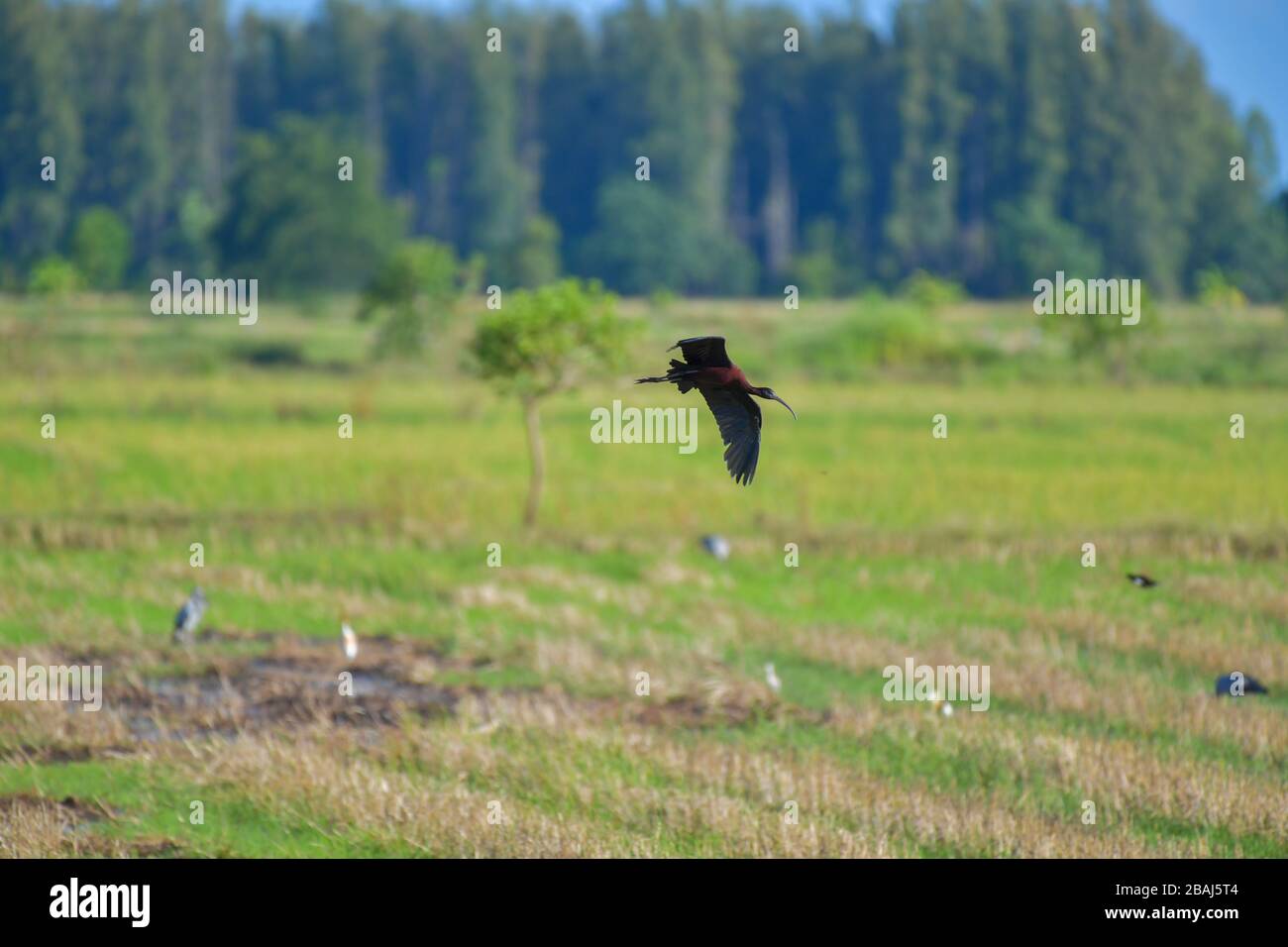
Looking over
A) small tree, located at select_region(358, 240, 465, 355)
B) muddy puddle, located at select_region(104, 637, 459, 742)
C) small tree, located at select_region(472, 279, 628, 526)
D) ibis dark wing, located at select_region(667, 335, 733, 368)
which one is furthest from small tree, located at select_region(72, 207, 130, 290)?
ibis dark wing, located at select_region(667, 335, 733, 368)

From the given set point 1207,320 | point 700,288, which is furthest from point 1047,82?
point 1207,320

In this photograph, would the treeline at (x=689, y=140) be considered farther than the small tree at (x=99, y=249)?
Yes

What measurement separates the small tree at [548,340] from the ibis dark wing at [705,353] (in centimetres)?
1244

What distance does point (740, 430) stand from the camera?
7.48 m

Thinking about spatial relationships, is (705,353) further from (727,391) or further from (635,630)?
(635,630)

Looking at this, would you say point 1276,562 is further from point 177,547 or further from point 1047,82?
point 1047,82

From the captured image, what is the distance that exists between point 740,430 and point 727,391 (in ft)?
0.68

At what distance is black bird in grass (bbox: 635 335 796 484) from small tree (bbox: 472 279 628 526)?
1209cm

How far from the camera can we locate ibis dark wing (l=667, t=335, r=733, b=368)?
704 centimetres

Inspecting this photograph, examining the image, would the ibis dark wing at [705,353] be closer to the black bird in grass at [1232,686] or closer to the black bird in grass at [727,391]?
the black bird in grass at [727,391]

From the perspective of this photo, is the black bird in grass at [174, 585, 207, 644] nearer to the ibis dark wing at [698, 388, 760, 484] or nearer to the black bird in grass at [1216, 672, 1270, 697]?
the ibis dark wing at [698, 388, 760, 484]

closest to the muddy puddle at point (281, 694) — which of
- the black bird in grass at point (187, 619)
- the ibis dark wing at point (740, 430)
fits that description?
the black bird in grass at point (187, 619)

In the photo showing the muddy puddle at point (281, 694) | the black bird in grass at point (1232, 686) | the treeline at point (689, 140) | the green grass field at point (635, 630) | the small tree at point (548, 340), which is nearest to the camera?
the green grass field at point (635, 630)

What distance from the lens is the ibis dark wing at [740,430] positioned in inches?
289
